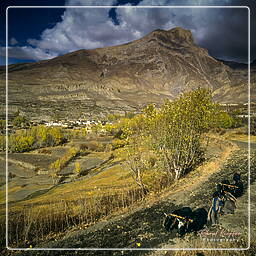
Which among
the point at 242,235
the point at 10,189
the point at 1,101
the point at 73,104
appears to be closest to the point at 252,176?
the point at 242,235

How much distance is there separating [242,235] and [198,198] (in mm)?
2997

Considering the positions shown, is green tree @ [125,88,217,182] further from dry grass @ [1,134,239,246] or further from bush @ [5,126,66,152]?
bush @ [5,126,66,152]

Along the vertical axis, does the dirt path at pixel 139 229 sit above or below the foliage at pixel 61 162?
above

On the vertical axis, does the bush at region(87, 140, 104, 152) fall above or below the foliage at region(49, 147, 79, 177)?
above

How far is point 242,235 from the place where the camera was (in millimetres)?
4215

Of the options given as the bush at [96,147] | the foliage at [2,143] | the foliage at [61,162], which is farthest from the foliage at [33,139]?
the foliage at [61,162]

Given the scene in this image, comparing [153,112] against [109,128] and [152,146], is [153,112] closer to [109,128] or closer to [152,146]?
[152,146]

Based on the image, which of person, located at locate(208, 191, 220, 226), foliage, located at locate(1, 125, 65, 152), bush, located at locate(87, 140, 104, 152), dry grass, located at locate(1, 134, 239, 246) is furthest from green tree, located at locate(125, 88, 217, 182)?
foliage, located at locate(1, 125, 65, 152)

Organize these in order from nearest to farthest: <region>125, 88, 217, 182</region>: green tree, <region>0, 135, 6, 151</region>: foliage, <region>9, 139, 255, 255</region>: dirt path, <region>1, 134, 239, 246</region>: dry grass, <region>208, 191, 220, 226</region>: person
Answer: <region>208, 191, 220, 226</region>: person, <region>9, 139, 255, 255</region>: dirt path, <region>1, 134, 239, 246</region>: dry grass, <region>125, 88, 217, 182</region>: green tree, <region>0, 135, 6, 151</region>: foliage

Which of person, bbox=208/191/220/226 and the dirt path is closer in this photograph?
person, bbox=208/191/220/226

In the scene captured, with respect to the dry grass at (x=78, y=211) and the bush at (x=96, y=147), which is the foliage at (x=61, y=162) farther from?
the dry grass at (x=78, y=211)

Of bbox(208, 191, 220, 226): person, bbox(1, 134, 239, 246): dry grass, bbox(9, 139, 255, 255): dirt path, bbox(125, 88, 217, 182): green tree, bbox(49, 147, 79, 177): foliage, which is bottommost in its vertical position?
bbox(49, 147, 79, 177): foliage

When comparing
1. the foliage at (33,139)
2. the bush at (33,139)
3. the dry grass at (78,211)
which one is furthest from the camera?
the foliage at (33,139)

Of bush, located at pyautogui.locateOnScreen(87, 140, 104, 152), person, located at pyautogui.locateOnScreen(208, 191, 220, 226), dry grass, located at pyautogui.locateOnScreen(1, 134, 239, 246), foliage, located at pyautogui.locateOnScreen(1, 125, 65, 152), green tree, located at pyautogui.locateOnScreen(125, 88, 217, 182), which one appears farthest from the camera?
foliage, located at pyautogui.locateOnScreen(1, 125, 65, 152)
